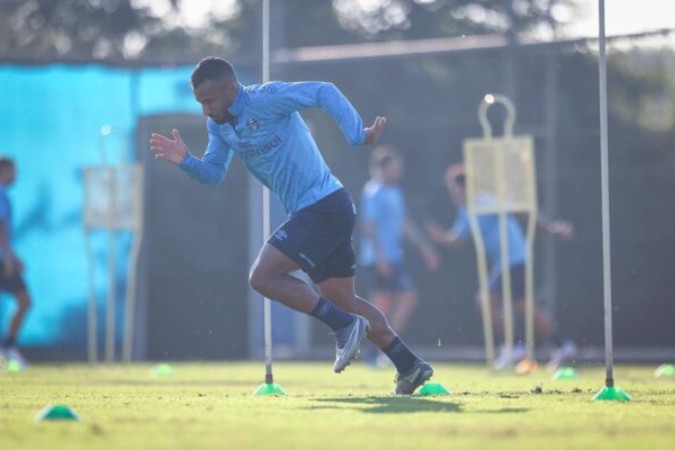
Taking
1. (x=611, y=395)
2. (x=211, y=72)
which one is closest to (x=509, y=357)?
(x=611, y=395)

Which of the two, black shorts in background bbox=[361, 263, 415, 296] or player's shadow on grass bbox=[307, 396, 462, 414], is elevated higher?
black shorts in background bbox=[361, 263, 415, 296]

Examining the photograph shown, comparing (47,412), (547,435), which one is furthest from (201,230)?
(547,435)

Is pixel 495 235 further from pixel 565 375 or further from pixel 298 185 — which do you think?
pixel 298 185

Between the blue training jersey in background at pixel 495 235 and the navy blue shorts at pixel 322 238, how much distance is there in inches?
271

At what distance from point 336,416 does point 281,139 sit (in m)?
2.37

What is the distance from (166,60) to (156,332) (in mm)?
3379

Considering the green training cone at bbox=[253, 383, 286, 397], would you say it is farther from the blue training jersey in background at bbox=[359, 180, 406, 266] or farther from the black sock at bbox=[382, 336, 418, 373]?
the blue training jersey in background at bbox=[359, 180, 406, 266]

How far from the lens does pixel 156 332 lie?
19609 mm

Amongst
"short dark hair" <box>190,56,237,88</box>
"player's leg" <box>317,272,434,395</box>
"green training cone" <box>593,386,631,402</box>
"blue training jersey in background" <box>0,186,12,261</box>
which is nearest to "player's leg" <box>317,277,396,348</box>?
"player's leg" <box>317,272,434,395</box>

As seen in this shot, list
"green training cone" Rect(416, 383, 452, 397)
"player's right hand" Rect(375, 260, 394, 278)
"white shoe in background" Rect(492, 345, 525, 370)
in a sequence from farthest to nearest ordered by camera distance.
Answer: "player's right hand" Rect(375, 260, 394, 278), "white shoe in background" Rect(492, 345, 525, 370), "green training cone" Rect(416, 383, 452, 397)

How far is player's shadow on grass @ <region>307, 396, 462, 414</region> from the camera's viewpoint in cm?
881

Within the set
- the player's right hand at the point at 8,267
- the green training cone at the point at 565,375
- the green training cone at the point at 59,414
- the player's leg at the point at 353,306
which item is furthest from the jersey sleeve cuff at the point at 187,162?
the player's right hand at the point at 8,267

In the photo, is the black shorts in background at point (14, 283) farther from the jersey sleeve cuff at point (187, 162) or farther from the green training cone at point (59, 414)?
the green training cone at point (59, 414)

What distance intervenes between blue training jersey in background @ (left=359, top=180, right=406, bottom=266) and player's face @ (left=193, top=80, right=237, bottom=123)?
852 centimetres
